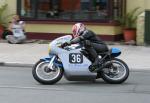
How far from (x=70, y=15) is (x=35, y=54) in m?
4.15

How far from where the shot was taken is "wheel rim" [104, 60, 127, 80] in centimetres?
1233

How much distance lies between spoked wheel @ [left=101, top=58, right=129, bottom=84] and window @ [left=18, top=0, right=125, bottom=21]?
912 centimetres

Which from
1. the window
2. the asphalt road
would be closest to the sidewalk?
the window

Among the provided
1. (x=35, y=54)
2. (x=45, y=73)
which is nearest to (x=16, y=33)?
(x=35, y=54)

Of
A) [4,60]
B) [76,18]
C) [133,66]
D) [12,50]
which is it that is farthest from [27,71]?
[76,18]

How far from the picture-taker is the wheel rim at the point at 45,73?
12.2m

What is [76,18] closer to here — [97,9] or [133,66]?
[97,9]

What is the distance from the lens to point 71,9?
2188 cm

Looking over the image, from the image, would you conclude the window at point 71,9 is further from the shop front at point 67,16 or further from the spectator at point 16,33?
the spectator at point 16,33

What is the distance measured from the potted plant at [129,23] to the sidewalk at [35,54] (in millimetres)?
855

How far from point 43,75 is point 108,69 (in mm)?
1494

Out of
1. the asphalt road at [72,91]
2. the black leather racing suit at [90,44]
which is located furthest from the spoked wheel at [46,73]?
the black leather racing suit at [90,44]

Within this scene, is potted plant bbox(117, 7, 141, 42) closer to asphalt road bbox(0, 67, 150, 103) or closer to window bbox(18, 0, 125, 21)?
window bbox(18, 0, 125, 21)

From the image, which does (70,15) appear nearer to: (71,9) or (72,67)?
(71,9)
